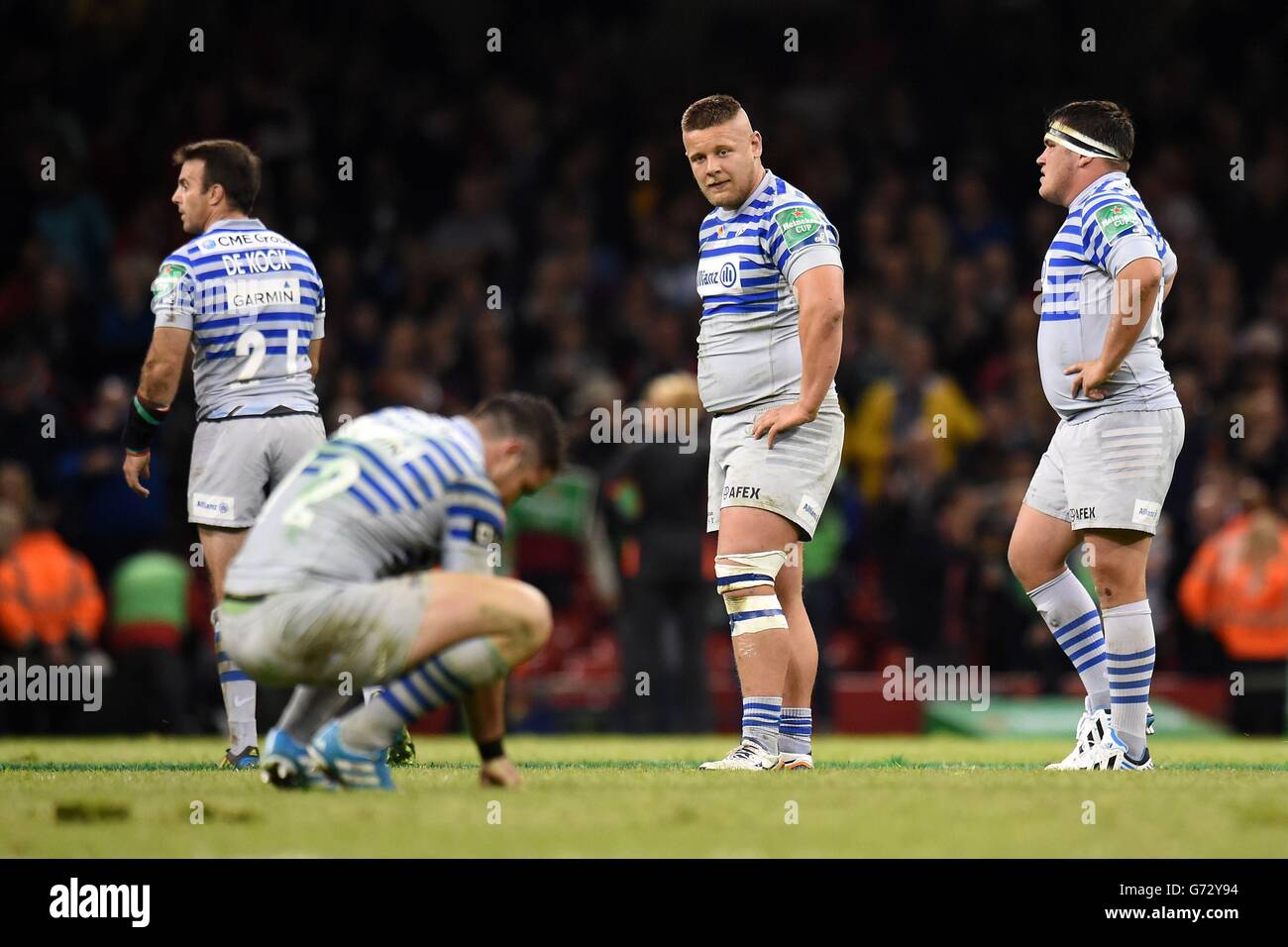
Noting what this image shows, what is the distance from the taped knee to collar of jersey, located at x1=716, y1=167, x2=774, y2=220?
4.78 feet

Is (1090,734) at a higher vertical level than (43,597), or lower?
lower

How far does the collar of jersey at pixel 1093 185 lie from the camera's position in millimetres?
7773

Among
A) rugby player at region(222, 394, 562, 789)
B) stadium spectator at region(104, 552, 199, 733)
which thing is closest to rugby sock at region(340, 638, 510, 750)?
rugby player at region(222, 394, 562, 789)

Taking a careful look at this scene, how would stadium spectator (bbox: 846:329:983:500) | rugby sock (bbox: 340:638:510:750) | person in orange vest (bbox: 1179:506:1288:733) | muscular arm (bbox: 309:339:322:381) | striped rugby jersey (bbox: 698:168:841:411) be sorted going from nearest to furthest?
rugby sock (bbox: 340:638:510:750), striped rugby jersey (bbox: 698:168:841:411), muscular arm (bbox: 309:339:322:381), person in orange vest (bbox: 1179:506:1288:733), stadium spectator (bbox: 846:329:983:500)

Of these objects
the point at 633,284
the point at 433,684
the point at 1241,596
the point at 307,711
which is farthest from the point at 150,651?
the point at 1241,596

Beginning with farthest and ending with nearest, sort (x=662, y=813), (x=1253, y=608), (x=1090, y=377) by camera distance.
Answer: (x=1253, y=608), (x=1090, y=377), (x=662, y=813)

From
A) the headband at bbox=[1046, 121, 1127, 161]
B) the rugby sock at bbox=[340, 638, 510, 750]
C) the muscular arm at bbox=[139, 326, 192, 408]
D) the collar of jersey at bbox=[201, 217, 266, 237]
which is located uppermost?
the headband at bbox=[1046, 121, 1127, 161]

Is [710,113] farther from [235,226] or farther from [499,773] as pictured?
[499,773]

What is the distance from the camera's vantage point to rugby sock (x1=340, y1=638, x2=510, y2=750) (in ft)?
18.8

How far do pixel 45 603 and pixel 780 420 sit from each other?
7541 millimetres

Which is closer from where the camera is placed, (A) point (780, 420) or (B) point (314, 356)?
(A) point (780, 420)

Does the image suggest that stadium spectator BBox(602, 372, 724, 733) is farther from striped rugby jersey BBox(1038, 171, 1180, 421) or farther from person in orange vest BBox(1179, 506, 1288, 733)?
striped rugby jersey BBox(1038, 171, 1180, 421)

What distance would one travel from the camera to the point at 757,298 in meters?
7.77
